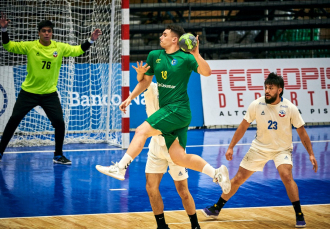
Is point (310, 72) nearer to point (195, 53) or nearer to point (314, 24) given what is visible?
point (314, 24)

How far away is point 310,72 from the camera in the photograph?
1463cm

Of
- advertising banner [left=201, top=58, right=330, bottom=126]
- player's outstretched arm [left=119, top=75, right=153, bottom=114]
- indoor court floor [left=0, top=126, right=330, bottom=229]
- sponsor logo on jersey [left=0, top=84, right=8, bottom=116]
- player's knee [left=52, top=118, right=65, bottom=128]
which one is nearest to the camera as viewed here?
player's outstretched arm [left=119, top=75, right=153, bottom=114]

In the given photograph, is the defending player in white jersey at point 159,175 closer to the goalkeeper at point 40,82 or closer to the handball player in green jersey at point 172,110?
the handball player in green jersey at point 172,110

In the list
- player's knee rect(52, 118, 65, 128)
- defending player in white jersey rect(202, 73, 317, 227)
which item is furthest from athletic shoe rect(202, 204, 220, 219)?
player's knee rect(52, 118, 65, 128)

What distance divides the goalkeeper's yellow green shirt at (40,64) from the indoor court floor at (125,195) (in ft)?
4.85

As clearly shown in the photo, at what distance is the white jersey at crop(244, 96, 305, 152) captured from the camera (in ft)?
18.7

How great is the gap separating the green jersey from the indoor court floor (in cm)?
146

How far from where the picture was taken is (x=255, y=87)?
14.2m

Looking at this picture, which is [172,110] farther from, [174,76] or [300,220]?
[300,220]

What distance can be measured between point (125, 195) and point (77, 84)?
6616mm

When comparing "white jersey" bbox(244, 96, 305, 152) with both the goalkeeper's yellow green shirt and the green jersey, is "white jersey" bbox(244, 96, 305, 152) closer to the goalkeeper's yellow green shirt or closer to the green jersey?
the green jersey

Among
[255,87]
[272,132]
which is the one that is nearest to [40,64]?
[272,132]

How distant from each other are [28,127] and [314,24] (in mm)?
10339

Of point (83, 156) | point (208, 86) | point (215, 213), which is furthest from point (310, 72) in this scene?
point (215, 213)
